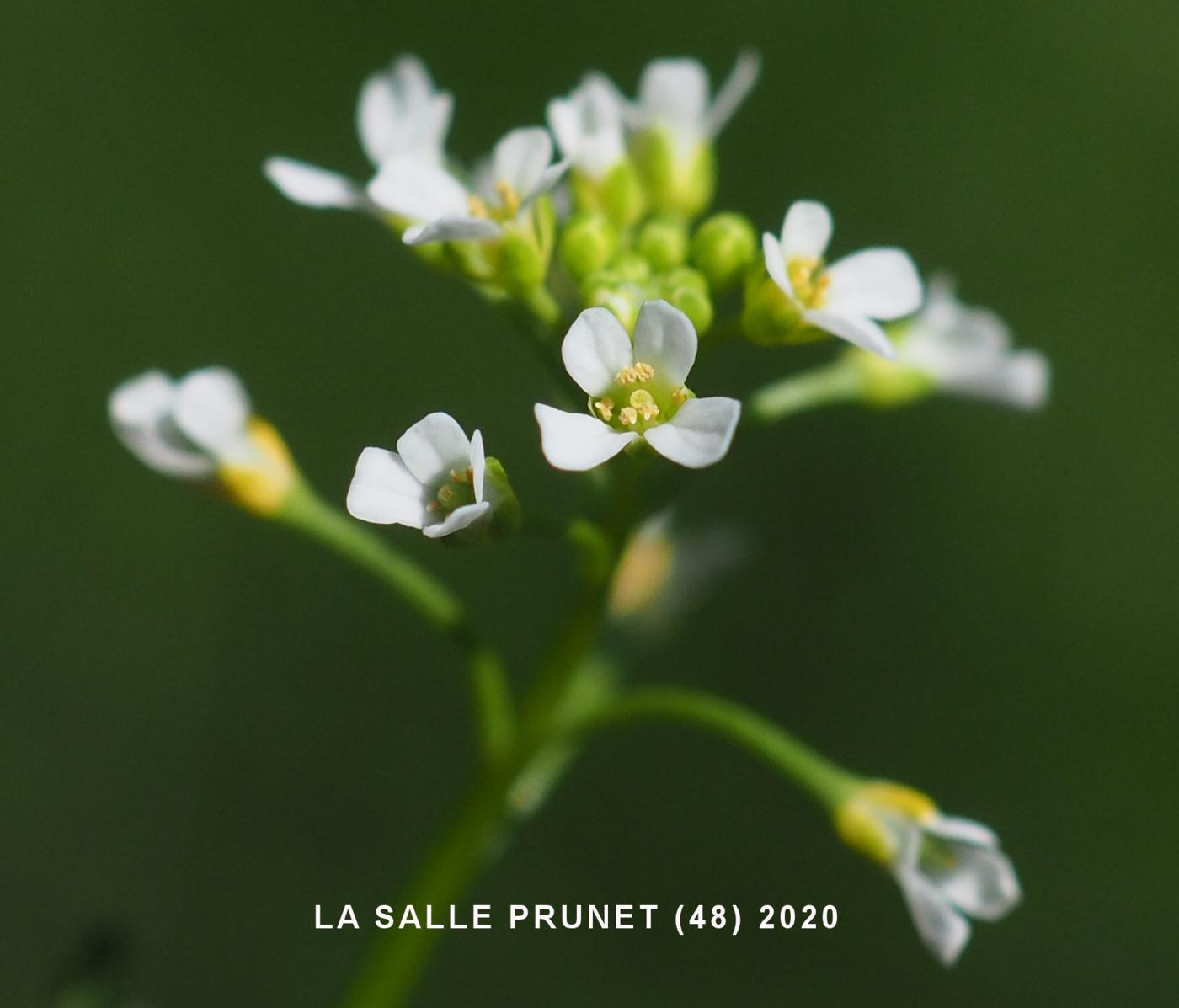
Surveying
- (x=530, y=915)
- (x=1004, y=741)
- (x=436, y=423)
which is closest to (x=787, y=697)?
(x=1004, y=741)

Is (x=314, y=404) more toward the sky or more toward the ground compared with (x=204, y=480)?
more toward the sky

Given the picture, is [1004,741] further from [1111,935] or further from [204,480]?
[204,480]

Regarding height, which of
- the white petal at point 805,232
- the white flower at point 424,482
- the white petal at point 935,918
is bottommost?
the white petal at point 935,918

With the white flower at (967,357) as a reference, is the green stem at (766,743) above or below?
below

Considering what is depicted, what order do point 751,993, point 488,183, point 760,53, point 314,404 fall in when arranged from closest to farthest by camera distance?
point 488,183 → point 751,993 → point 314,404 → point 760,53

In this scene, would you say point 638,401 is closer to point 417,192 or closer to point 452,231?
point 452,231

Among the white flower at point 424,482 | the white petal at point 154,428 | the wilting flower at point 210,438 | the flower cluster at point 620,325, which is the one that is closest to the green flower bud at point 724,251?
the flower cluster at point 620,325

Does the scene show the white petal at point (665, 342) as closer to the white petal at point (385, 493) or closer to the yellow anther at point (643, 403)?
the yellow anther at point (643, 403)

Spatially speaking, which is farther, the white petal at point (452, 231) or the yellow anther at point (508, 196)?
the yellow anther at point (508, 196)

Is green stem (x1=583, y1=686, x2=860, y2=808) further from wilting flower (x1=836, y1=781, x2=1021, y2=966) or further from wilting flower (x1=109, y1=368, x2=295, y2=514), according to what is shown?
wilting flower (x1=109, y1=368, x2=295, y2=514)
